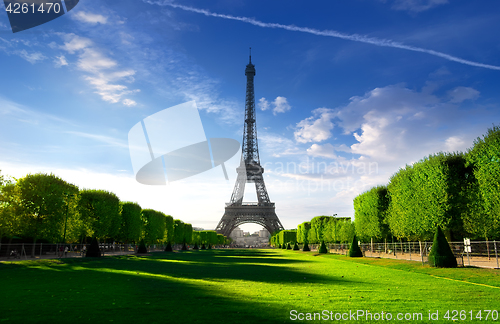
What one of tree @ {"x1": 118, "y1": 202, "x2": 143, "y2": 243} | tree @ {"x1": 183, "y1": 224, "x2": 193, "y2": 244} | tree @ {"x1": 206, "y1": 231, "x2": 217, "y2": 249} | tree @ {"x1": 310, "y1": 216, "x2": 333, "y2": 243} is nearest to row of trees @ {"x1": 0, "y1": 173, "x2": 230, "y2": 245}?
tree @ {"x1": 118, "y1": 202, "x2": 143, "y2": 243}

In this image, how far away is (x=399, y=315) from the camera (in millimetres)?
7480

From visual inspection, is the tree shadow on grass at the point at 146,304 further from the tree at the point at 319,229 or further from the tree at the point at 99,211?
the tree at the point at 319,229

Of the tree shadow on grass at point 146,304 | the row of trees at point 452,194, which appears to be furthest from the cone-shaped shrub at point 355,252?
the tree shadow on grass at point 146,304

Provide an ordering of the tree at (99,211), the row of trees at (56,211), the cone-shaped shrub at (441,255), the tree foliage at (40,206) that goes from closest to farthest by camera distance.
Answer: the cone-shaped shrub at (441,255) → the row of trees at (56,211) → the tree foliage at (40,206) → the tree at (99,211)

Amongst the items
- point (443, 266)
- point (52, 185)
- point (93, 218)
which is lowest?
point (443, 266)

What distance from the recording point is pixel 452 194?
1169 inches

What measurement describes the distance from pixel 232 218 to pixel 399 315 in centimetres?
7970

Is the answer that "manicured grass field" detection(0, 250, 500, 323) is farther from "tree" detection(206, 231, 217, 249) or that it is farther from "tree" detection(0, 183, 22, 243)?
"tree" detection(206, 231, 217, 249)

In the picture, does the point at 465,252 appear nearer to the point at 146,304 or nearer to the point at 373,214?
the point at 373,214

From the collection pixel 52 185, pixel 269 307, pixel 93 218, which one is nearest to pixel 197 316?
pixel 269 307

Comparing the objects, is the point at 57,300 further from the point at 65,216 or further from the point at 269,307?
the point at 65,216

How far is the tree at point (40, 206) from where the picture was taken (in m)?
33.3

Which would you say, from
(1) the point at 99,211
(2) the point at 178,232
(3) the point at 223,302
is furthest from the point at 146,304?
(2) the point at 178,232

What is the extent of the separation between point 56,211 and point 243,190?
5780cm
